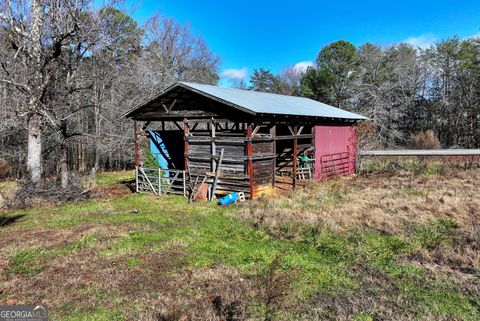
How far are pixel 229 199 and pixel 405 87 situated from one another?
95.0ft

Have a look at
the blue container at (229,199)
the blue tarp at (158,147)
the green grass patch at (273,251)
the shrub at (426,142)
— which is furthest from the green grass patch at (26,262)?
the shrub at (426,142)

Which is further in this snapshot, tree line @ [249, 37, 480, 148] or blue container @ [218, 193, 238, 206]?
tree line @ [249, 37, 480, 148]

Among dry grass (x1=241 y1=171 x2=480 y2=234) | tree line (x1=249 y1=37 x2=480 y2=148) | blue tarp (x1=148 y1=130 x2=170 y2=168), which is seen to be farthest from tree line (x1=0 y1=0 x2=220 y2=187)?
tree line (x1=249 y1=37 x2=480 y2=148)

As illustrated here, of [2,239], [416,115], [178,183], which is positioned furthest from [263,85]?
[2,239]

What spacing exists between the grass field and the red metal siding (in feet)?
18.0

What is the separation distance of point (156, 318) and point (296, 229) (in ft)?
14.0

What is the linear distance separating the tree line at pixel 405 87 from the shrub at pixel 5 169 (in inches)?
1043

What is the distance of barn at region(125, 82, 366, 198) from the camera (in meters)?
12.0

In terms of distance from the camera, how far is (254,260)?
616cm

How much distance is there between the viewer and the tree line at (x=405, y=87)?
1214 inches

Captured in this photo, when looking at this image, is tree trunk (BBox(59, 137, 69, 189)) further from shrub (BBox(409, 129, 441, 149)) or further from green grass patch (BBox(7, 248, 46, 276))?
shrub (BBox(409, 129, 441, 149))

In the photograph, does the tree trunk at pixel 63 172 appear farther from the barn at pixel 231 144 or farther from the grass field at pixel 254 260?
the barn at pixel 231 144

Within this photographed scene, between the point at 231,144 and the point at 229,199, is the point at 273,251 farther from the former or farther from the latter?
the point at 231,144

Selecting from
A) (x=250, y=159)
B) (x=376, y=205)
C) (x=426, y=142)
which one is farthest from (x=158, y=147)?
(x=426, y=142)
